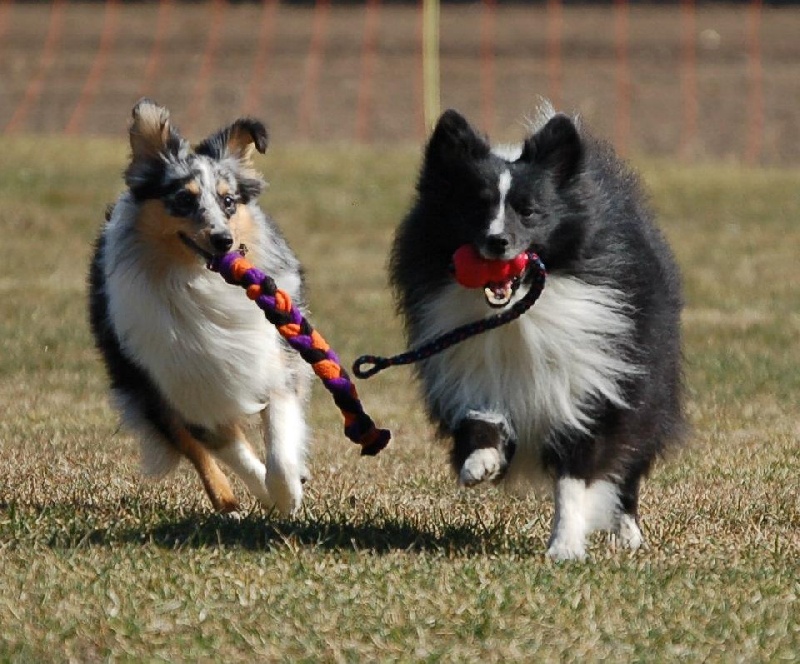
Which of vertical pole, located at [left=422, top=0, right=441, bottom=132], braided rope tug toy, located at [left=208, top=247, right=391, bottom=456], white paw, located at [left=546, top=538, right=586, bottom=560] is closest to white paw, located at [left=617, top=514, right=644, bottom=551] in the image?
white paw, located at [left=546, top=538, right=586, bottom=560]

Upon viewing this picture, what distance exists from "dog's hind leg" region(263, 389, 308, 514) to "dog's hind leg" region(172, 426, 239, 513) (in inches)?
10.5

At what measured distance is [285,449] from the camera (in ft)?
22.7

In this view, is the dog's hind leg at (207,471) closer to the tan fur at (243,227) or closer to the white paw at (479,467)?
the tan fur at (243,227)

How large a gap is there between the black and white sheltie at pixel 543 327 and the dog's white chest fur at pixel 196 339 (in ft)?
2.98

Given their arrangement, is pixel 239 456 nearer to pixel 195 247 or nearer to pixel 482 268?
pixel 195 247

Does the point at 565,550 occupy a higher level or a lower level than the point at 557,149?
lower

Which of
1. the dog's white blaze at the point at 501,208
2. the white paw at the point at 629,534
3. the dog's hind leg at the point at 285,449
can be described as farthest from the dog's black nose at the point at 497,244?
the dog's hind leg at the point at 285,449

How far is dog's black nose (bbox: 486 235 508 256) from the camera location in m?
5.77

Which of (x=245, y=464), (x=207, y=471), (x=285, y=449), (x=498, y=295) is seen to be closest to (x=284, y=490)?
(x=285, y=449)

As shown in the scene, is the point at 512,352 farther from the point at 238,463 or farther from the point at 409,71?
the point at 409,71

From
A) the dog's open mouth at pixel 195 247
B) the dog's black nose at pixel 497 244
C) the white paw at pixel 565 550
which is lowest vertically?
the white paw at pixel 565 550

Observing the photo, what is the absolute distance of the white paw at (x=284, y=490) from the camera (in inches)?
270

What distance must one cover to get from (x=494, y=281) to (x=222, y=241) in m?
1.20

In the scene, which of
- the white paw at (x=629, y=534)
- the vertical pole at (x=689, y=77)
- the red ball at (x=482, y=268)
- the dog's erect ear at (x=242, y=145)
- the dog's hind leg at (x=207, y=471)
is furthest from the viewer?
the vertical pole at (x=689, y=77)
